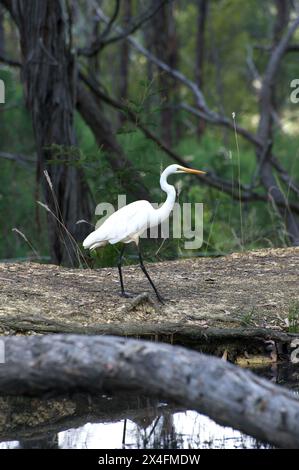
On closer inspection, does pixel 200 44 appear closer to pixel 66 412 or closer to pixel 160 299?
pixel 160 299

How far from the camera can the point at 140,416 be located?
173 inches

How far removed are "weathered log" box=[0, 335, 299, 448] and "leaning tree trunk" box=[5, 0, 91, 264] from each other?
174 inches

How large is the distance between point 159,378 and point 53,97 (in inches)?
203

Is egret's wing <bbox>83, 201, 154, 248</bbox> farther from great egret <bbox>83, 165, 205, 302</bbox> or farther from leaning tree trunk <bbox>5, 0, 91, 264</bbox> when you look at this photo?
leaning tree trunk <bbox>5, 0, 91, 264</bbox>

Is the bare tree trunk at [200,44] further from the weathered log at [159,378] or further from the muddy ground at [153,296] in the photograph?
the weathered log at [159,378]

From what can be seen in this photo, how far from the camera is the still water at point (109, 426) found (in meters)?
3.97

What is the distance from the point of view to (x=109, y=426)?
427 cm

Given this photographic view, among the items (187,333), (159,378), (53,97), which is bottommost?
(187,333)

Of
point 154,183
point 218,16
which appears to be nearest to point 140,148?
point 154,183

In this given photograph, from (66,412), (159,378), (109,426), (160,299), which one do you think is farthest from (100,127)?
(159,378)

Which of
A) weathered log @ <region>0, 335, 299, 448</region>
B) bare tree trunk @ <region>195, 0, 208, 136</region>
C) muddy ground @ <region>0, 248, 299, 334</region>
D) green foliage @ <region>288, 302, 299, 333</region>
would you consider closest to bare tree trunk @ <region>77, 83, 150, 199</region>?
muddy ground @ <region>0, 248, 299, 334</region>

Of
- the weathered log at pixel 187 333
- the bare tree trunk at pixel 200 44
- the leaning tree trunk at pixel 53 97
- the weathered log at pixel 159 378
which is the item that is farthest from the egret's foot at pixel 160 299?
the bare tree trunk at pixel 200 44
